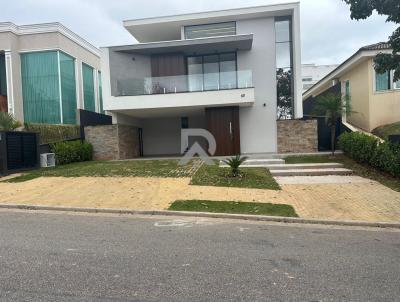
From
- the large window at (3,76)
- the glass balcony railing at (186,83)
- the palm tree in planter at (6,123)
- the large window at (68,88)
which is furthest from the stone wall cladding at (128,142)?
the large window at (3,76)

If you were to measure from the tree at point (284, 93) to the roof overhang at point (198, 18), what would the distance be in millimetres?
3455

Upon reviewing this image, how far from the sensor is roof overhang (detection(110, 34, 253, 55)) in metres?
18.1

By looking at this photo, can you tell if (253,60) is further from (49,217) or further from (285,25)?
(49,217)

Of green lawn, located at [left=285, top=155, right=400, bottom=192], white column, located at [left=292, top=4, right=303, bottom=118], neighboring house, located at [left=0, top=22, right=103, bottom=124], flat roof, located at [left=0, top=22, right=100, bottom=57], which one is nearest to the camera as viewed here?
green lawn, located at [left=285, top=155, right=400, bottom=192]

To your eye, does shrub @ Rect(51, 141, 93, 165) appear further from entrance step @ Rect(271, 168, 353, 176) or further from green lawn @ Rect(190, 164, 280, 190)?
entrance step @ Rect(271, 168, 353, 176)

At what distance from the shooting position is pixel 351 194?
959 cm

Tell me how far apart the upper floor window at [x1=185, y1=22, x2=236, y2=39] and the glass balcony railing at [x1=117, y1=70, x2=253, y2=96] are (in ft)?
12.8

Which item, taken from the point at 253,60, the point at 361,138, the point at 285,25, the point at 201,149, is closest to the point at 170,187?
the point at 361,138

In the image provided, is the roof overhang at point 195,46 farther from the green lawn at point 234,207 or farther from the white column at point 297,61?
the green lawn at point 234,207

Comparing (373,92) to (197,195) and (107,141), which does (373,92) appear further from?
(107,141)

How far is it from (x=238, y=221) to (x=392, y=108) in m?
15.3

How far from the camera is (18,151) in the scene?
1455cm

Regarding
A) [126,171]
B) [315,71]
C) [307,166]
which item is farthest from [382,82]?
[315,71]

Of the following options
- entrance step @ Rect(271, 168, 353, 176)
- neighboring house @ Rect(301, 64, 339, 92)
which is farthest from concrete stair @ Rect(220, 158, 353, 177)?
neighboring house @ Rect(301, 64, 339, 92)
